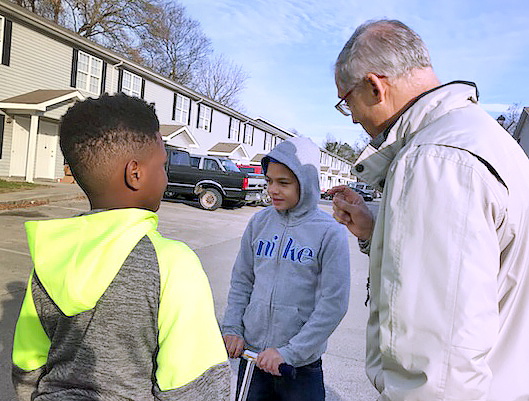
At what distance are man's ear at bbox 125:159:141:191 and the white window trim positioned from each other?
26.9 metres

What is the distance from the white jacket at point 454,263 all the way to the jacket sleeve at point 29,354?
3.31ft

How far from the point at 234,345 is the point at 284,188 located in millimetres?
886

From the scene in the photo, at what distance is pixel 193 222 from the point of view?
42.0 ft

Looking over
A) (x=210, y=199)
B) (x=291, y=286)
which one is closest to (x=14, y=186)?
(x=210, y=199)

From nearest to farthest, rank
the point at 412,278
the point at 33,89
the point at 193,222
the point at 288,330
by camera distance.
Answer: the point at 412,278 < the point at 288,330 < the point at 193,222 < the point at 33,89

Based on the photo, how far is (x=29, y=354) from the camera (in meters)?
1.31

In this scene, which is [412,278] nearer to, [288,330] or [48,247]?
[48,247]

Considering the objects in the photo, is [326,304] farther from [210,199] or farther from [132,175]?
[210,199]

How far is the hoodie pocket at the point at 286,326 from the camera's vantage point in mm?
2188

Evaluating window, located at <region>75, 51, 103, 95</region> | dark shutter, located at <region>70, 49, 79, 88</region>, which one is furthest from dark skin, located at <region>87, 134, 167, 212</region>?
window, located at <region>75, 51, 103, 95</region>

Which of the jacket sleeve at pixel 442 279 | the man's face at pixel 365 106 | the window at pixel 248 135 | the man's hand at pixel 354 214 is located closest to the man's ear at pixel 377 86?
the man's face at pixel 365 106

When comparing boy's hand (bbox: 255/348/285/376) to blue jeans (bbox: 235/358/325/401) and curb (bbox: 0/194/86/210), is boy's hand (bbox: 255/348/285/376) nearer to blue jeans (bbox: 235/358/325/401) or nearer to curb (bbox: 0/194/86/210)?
blue jeans (bbox: 235/358/325/401)

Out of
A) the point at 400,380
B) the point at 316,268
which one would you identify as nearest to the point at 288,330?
the point at 316,268

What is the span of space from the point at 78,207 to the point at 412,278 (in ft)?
44.2
